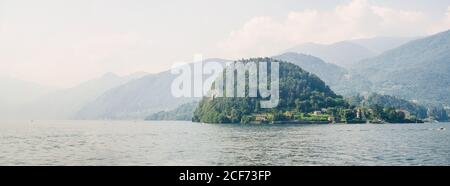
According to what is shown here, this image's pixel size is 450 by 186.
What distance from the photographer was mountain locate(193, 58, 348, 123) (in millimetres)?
116875

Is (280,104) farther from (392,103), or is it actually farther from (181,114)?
(392,103)

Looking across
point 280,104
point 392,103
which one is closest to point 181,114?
point 280,104

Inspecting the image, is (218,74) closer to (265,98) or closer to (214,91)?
→ (214,91)

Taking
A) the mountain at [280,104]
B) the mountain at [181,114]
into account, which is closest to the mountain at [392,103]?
the mountain at [280,104]

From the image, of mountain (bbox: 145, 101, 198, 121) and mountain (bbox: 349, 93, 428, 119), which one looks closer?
mountain (bbox: 349, 93, 428, 119)

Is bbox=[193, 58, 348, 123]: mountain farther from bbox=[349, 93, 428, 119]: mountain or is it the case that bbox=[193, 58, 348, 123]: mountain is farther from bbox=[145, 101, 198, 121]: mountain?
bbox=[145, 101, 198, 121]: mountain

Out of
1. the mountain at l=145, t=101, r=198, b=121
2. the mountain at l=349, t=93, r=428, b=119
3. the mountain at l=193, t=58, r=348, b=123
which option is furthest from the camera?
the mountain at l=145, t=101, r=198, b=121

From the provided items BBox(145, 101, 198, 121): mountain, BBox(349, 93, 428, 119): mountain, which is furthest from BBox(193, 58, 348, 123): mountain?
BBox(145, 101, 198, 121): mountain

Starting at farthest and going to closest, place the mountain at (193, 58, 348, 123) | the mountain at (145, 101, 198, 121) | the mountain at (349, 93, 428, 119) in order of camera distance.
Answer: the mountain at (145, 101, 198, 121), the mountain at (349, 93, 428, 119), the mountain at (193, 58, 348, 123)

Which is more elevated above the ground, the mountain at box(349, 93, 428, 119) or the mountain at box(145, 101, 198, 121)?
the mountain at box(349, 93, 428, 119)

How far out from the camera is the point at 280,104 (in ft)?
403
